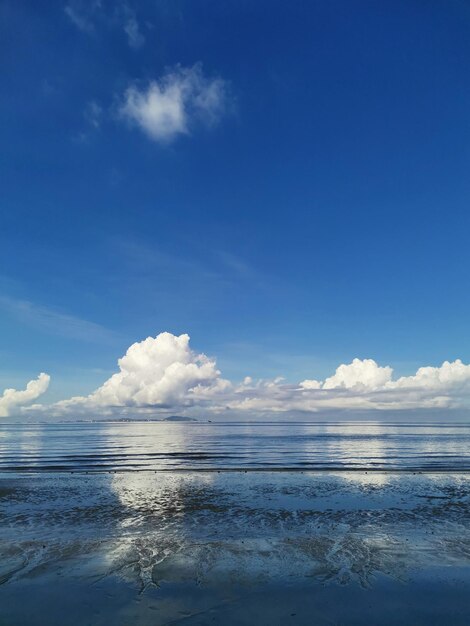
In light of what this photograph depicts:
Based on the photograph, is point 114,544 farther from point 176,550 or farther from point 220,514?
point 220,514

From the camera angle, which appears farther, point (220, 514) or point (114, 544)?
point (220, 514)

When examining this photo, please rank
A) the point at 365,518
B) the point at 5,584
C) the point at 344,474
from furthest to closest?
1. the point at 344,474
2. the point at 365,518
3. the point at 5,584

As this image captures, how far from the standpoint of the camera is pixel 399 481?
3381cm

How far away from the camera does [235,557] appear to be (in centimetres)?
1473

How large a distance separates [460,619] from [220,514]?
13944 millimetres

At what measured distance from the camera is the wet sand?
10609 millimetres

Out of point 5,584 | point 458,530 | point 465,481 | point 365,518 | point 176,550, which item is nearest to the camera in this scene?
point 5,584

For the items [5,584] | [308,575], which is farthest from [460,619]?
[5,584]

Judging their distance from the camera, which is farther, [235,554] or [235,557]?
[235,554]

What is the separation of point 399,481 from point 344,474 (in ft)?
18.0

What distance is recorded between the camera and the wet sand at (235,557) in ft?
34.8

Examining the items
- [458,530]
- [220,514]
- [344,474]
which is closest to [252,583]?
[220,514]

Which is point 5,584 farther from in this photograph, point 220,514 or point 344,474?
point 344,474

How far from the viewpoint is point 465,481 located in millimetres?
33781
